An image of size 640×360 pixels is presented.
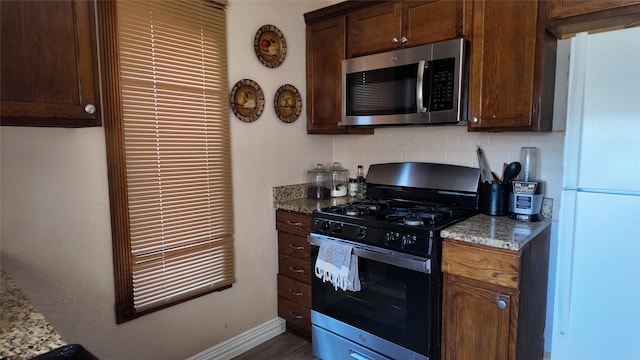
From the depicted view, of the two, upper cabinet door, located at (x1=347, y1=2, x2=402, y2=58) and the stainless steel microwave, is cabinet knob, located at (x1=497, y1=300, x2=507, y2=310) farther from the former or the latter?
upper cabinet door, located at (x1=347, y1=2, x2=402, y2=58)

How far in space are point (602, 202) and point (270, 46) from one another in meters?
2.08

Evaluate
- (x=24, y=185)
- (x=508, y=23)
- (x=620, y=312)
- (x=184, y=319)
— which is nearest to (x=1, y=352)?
(x=24, y=185)

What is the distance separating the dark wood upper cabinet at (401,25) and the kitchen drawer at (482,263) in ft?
3.80

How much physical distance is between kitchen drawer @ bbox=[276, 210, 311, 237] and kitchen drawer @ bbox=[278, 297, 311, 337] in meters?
0.53

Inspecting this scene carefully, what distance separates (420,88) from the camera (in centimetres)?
210

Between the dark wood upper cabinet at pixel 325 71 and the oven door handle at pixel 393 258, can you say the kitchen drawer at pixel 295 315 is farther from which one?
the dark wood upper cabinet at pixel 325 71

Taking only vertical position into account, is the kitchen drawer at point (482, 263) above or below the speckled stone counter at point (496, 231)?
below

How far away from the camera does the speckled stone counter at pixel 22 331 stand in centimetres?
90

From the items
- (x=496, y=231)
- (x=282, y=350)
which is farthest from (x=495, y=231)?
(x=282, y=350)

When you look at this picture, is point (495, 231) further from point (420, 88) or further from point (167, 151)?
point (167, 151)

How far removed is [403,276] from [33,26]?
1.80 m

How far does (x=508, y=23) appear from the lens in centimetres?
186

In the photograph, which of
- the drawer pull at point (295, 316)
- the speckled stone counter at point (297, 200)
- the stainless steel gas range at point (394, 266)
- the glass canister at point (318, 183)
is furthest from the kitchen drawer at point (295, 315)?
the glass canister at point (318, 183)

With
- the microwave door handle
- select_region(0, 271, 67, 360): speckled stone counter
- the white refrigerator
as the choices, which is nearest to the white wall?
select_region(0, 271, 67, 360): speckled stone counter
